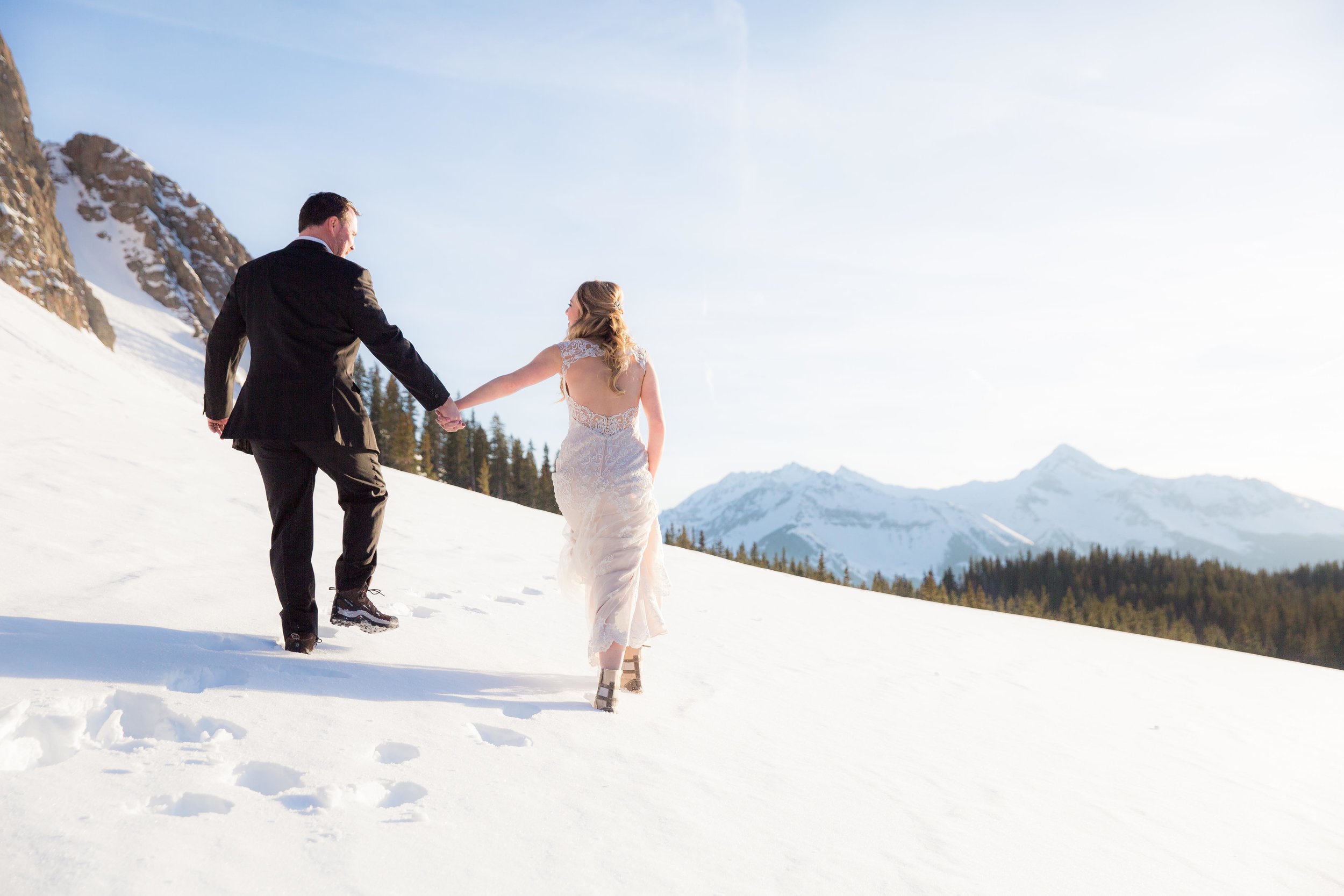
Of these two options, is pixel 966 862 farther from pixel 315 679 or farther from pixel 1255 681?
pixel 1255 681

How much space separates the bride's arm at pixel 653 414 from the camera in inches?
182

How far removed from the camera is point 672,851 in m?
2.68

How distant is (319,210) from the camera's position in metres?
4.18

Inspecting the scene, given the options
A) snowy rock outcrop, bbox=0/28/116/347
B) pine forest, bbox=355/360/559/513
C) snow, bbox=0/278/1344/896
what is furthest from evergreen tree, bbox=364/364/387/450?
snow, bbox=0/278/1344/896

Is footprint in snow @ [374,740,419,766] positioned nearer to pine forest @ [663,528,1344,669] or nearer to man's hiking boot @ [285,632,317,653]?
man's hiking boot @ [285,632,317,653]

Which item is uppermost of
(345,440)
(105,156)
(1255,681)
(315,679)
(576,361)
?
(105,156)

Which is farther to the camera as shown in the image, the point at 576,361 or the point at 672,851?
the point at 576,361

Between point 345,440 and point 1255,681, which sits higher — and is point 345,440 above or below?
above

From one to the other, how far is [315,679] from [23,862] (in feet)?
5.69

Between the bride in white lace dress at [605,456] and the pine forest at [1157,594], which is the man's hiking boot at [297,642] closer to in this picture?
the bride in white lace dress at [605,456]

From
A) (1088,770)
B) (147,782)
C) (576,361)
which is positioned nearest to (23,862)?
(147,782)

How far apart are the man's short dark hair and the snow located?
7.96ft

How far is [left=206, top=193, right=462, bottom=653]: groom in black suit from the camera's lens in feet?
13.2

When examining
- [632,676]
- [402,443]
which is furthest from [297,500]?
[402,443]
